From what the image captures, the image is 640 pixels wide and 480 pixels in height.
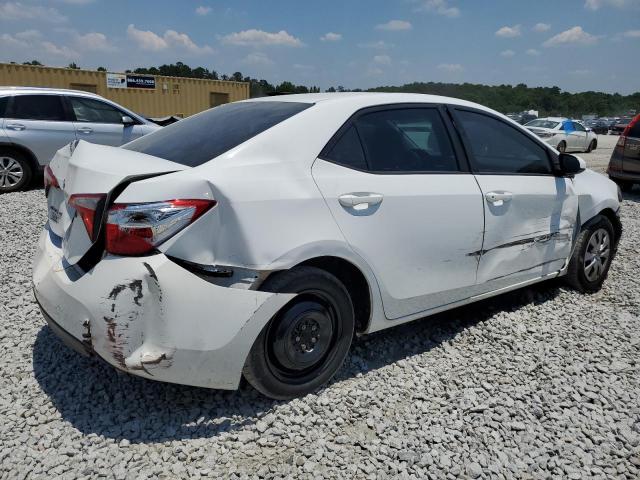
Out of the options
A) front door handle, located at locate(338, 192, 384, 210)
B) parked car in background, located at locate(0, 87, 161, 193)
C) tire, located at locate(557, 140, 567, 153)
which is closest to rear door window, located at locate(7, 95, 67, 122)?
parked car in background, located at locate(0, 87, 161, 193)

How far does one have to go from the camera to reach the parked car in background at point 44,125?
8055mm

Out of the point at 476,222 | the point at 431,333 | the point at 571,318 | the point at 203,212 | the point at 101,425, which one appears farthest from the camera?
the point at 571,318

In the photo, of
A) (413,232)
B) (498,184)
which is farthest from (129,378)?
(498,184)

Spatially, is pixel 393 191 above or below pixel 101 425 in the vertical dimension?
above

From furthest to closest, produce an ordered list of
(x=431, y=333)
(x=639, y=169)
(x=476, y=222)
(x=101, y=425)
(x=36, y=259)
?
(x=639, y=169), (x=431, y=333), (x=476, y=222), (x=36, y=259), (x=101, y=425)

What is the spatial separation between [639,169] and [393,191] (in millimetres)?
8434

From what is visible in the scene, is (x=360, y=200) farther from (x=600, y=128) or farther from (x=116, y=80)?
(x=600, y=128)

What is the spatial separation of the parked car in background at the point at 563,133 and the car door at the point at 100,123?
49.4ft

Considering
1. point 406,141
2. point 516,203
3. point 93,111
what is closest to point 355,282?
point 406,141

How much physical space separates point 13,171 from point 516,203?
7753 millimetres

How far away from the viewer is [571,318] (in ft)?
12.8

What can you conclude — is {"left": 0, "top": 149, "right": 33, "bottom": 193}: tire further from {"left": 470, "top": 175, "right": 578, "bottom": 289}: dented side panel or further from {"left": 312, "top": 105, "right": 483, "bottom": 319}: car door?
{"left": 470, "top": 175, "right": 578, "bottom": 289}: dented side panel

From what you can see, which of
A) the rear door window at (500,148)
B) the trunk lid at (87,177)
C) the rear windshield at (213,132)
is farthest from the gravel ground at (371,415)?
the rear windshield at (213,132)

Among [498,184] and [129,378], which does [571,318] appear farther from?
[129,378]
